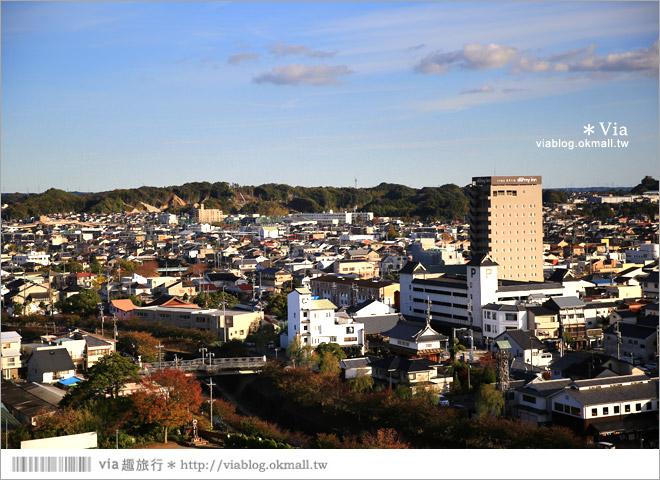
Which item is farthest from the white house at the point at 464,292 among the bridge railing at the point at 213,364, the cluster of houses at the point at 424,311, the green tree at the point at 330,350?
the bridge railing at the point at 213,364

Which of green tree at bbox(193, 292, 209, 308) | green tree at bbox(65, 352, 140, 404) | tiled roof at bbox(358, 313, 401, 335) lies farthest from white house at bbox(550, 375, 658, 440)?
green tree at bbox(193, 292, 209, 308)

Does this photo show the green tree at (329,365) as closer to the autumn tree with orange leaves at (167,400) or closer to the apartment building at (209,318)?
the autumn tree with orange leaves at (167,400)

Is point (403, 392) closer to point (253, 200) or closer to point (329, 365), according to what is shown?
point (329, 365)

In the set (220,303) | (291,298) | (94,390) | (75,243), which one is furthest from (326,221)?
(94,390)

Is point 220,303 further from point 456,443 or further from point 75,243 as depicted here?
point 75,243

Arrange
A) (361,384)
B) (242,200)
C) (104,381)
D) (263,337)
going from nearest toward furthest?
(104,381), (361,384), (263,337), (242,200)

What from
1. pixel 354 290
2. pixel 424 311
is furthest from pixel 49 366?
pixel 354 290
